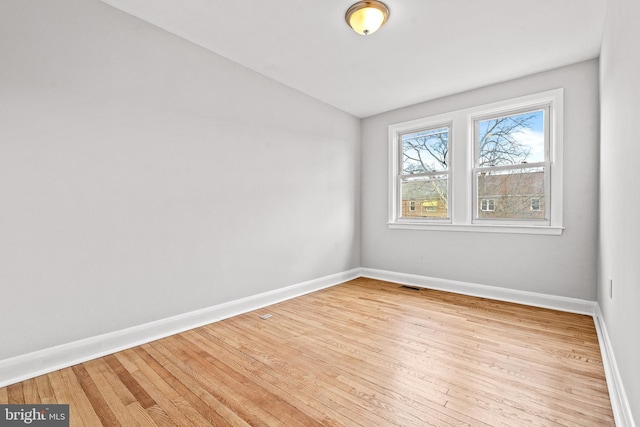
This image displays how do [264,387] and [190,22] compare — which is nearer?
[264,387]

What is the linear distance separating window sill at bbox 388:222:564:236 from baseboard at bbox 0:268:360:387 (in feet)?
6.88

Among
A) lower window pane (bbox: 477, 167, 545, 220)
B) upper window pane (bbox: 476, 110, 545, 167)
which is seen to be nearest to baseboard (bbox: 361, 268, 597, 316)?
lower window pane (bbox: 477, 167, 545, 220)

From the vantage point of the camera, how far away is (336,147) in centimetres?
447

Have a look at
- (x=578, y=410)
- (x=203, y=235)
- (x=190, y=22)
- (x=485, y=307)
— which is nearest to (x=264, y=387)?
(x=203, y=235)

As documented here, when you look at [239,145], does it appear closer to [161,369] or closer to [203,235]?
[203,235]

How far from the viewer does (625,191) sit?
5.11 ft

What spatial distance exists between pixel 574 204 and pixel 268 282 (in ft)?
11.4

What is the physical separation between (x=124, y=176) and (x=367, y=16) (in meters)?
2.30

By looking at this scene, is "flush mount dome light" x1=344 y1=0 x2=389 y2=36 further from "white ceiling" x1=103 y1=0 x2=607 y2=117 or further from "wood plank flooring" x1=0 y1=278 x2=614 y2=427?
"wood plank flooring" x1=0 y1=278 x2=614 y2=427

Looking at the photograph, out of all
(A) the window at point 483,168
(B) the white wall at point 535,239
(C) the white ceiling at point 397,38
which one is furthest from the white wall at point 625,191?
(A) the window at point 483,168

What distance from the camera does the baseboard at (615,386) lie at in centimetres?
140

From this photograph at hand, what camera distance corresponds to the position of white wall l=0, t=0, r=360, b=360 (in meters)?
1.94

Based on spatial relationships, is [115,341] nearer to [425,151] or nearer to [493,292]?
[493,292]

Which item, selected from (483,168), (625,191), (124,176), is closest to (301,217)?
(124,176)
